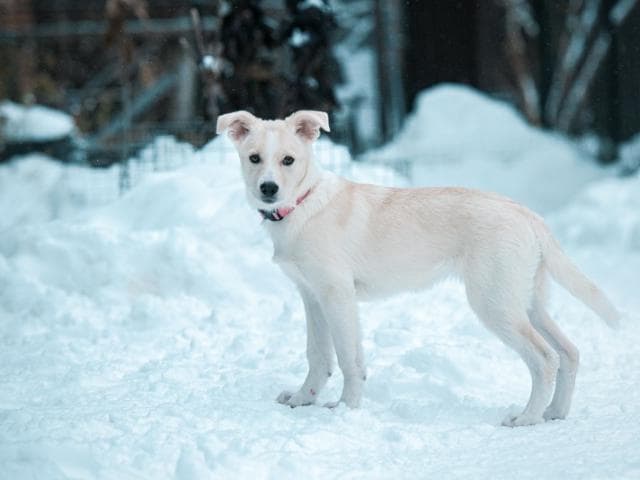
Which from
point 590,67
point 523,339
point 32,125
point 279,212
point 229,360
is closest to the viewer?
point 523,339

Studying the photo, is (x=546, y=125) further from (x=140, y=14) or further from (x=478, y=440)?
(x=478, y=440)

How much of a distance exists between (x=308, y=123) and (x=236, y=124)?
1.36 feet

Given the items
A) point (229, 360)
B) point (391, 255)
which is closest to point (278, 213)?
point (391, 255)

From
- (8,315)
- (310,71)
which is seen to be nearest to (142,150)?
(310,71)

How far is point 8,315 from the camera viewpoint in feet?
20.0

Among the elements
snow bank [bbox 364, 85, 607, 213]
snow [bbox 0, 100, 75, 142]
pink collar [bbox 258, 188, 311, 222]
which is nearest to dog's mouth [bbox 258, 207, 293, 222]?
pink collar [bbox 258, 188, 311, 222]

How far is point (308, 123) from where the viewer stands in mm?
4652

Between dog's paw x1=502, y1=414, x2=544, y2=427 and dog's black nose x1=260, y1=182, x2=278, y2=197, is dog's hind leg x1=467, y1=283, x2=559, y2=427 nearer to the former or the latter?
dog's paw x1=502, y1=414, x2=544, y2=427

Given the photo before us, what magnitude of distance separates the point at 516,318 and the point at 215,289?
283 cm

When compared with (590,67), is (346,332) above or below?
above

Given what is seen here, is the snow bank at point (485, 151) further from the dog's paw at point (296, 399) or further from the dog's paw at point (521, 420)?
the dog's paw at point (521, 420)

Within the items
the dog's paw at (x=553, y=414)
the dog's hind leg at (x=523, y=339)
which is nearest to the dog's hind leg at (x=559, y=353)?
the dog's paw at (x=553, y=414)

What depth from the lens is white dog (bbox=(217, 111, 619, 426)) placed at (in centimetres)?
429

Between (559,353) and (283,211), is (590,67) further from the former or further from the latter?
(283,211)
